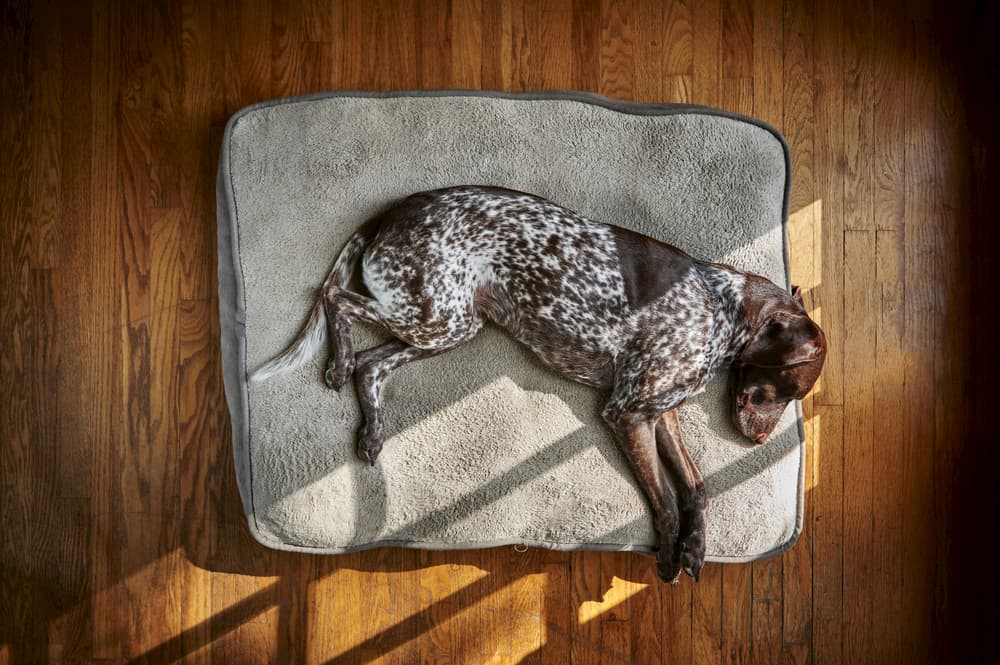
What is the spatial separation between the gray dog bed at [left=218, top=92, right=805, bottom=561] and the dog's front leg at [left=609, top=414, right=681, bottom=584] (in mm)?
47

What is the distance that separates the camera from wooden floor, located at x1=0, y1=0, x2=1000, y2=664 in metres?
1.99

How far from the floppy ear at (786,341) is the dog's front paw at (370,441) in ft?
3.56

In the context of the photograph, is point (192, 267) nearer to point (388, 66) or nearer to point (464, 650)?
point (388, 66)

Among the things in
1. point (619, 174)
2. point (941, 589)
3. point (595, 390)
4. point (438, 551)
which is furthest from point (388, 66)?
point (941, 589)

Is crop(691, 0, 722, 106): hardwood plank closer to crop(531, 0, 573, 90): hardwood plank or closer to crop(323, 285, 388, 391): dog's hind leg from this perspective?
crop(531, 0, 573, 90): hardwood plank

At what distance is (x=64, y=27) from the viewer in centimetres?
202

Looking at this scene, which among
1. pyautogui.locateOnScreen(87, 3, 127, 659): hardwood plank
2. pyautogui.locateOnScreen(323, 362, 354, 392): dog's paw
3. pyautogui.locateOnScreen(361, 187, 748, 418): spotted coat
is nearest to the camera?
pyautogui.locateOnScreen(361, 187, 748, 418): spotted coat

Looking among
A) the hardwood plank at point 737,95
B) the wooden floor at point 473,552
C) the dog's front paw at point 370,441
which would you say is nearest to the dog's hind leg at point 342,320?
the dog's front paw at point 370,441

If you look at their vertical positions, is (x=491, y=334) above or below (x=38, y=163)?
below

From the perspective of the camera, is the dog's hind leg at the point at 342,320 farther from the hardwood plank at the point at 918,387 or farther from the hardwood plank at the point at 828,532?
the hardwood plank at the point at 918,387

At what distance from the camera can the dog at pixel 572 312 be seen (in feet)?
5.63

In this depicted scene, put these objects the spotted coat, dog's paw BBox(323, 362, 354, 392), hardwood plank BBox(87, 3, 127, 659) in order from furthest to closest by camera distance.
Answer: hardwood plank BBox(87, 3, 127, 659), dog's paw BBox(323, 362, 354, 392), the spotted coat

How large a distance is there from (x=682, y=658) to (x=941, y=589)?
0.89 metres

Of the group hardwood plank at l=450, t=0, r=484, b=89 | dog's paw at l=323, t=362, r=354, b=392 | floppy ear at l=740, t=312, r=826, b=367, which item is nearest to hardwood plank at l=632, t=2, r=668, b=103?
hardwood plank at l=450, t=0, r=484, b=89
